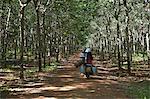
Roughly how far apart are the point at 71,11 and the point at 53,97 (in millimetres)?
37171

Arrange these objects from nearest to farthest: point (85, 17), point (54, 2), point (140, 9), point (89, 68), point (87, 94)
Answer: point (87, 94) → point (89, 68) → point (54, 2) → point (140, 9) → point (85, 17)

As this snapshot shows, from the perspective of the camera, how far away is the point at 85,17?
64.7m

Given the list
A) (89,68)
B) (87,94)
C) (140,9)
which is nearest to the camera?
(87,94)

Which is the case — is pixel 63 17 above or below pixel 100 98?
above

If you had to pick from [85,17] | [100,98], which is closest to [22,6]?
[100,98]

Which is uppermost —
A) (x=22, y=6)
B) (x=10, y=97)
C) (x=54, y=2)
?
(x=54, y=2)

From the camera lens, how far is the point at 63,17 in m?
49.8

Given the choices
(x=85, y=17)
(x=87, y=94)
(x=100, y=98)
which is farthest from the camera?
(x=85, y=17)

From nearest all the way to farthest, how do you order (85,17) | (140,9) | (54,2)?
(54,2)
(140,9)
(85,17)

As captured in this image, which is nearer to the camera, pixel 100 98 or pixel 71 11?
pixel 100 98

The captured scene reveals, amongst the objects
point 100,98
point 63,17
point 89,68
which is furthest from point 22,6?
point 63,17

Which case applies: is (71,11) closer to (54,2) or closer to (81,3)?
(81,3)

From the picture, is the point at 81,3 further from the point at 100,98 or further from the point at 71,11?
the point at 100,98

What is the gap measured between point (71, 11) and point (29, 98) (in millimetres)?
37178
